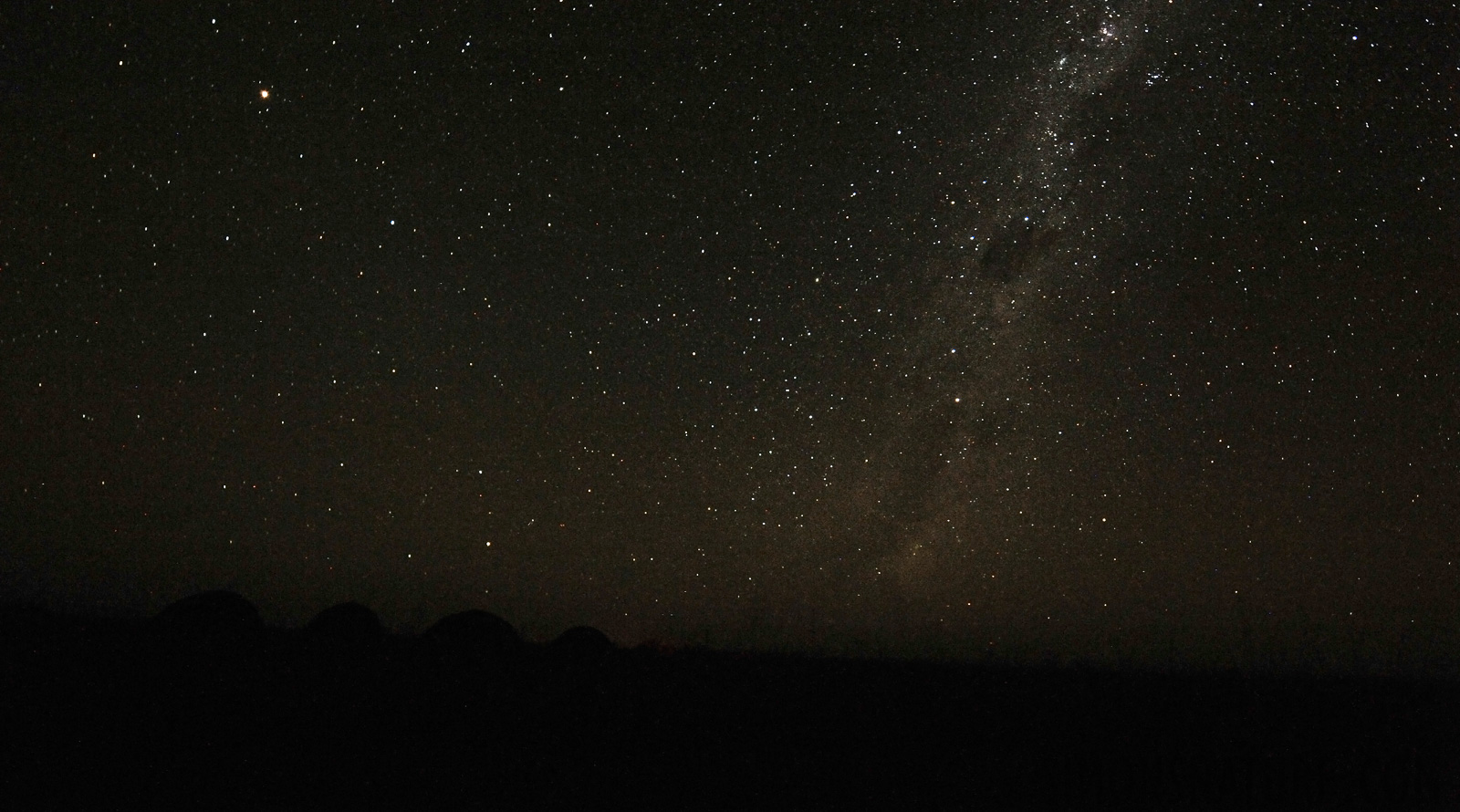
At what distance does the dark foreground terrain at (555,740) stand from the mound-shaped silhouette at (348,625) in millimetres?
621

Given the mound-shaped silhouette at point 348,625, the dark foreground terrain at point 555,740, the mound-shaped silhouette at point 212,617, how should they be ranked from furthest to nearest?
the mound-shaped silhouette at point 348,625
the mound-shaped silhouette at point 212,617
the dark foreground terrain at point 555,740

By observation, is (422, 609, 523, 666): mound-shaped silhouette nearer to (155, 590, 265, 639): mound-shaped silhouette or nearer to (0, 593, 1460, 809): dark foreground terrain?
(0, 593, 1460, 809): dark foreground terrain

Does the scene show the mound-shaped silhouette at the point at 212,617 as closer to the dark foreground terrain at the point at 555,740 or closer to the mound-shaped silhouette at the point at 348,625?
the dark foreground terrain at the point at 555,740

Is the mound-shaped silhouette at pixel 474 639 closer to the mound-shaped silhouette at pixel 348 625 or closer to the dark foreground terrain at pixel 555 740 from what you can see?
the dark foreground terrain at pixel 555 740

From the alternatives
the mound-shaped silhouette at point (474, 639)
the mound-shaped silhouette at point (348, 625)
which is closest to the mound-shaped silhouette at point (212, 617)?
the mound-shaped silhouette at point (348, 625)

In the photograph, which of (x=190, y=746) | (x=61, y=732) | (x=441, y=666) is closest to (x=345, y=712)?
(x=190, y=746)

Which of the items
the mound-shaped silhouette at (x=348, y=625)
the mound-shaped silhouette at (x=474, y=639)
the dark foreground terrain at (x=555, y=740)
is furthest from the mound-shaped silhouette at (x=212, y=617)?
the mound-shaped silhouette at (x=474, y=639)

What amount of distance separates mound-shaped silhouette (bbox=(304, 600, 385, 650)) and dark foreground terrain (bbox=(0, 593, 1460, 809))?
621mm

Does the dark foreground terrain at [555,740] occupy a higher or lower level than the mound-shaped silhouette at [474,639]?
lower

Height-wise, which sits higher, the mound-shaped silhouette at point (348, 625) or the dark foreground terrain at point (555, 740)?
the mound-shaped silhouette at point (348, 625)

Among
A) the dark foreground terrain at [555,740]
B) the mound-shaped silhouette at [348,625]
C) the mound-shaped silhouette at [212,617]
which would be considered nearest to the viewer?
the dark foreground terrain at [555,740]

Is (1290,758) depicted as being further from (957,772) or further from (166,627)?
(166,627)

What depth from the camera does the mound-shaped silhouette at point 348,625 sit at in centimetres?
978

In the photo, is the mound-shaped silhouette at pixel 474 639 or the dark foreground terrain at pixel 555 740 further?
the mound-shaped silhouette at pixel 474 639
